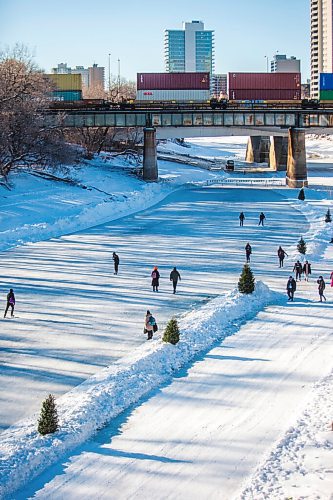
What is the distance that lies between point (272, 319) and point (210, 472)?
1271 centimetres

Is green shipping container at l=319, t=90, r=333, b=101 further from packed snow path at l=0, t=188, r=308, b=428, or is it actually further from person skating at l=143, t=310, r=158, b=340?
person skating at l=143, t=310, r=158, b=340

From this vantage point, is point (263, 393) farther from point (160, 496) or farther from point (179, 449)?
point (160, 496)

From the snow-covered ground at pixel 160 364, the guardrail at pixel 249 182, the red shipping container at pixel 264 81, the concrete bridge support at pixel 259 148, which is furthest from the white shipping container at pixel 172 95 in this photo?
the snow-covered ground at pixel 160 364

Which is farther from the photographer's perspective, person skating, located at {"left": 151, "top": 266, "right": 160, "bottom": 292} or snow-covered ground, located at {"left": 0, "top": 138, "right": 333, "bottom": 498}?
person skating, located at {"left": 151, "top": 266, "right": 160, "bottom": 292}

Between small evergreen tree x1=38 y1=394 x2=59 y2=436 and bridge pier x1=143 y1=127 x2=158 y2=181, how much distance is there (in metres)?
62.3

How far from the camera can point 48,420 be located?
681 inches

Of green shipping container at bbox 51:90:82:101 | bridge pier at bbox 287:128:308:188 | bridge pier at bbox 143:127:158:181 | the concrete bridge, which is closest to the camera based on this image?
bridge pier at bbox 143:127:158:181

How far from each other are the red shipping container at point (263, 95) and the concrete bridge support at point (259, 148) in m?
33.2

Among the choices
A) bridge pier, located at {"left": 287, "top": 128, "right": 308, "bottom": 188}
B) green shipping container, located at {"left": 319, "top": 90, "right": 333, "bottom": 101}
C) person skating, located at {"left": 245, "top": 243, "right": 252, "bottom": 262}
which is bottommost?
person skating, located at {"left": 245, "top": 243, "right": 252, "bottom": 262}

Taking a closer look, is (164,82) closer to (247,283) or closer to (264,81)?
(264,81)

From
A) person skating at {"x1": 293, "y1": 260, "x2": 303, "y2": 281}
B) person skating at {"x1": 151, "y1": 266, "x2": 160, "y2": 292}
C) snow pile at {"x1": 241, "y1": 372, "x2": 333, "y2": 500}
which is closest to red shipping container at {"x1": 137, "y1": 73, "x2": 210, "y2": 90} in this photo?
person skating at {"x1": 293, "y1": 260, "x2": 303, "y2": 281}

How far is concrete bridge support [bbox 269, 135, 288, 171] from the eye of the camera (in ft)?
322

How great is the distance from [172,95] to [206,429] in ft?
226

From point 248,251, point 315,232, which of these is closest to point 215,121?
point 315,232
